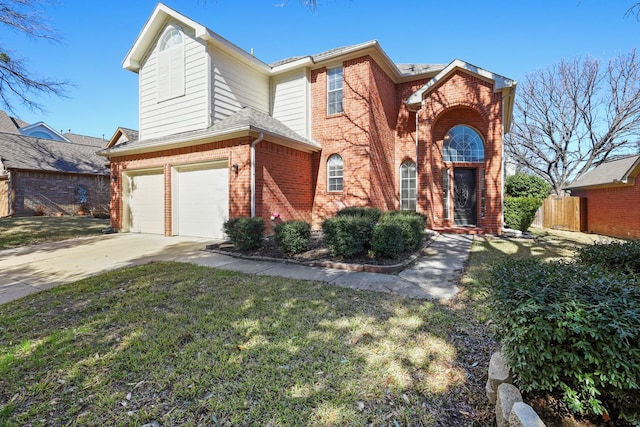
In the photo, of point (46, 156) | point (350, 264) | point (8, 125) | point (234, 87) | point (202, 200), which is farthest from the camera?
point (8, 125)

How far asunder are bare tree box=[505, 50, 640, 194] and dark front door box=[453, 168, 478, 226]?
17211mm

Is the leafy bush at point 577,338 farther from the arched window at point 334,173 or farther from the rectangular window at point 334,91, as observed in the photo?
the rectangular window at point 334,91

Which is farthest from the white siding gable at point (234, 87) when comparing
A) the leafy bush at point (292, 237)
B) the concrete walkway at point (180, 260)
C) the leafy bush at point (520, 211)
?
the leafy bush at point (520, 211)

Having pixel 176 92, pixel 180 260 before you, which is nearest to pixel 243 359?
pixel 180 260

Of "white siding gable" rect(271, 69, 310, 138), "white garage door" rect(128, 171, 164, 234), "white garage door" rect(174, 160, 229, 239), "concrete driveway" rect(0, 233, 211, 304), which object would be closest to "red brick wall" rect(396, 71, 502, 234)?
"white siding gable" rect(271, 69, 310, 138)

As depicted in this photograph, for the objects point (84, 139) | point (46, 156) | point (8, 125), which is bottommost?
point (46, 156)

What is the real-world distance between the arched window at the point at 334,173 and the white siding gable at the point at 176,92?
194 inches

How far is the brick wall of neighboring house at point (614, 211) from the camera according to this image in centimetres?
1285

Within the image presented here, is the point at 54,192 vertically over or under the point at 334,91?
under

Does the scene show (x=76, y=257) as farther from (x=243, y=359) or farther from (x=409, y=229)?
(x=409, y=229)

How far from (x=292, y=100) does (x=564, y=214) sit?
1697 centimetres

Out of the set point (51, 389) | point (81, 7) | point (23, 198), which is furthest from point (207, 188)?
point (23, 198)

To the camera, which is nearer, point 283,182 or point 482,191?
point 283,182

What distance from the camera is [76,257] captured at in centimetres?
744
